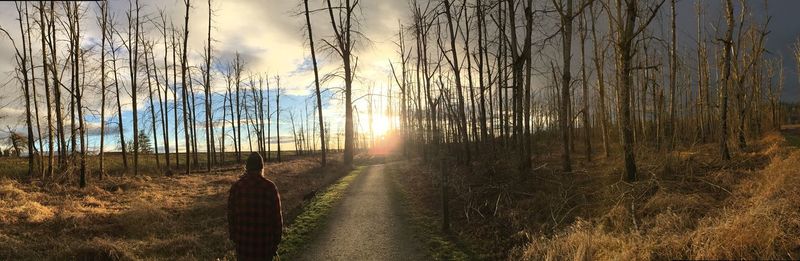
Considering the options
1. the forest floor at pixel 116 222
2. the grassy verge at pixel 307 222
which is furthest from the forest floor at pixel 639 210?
the forest floor at pixel 116 222

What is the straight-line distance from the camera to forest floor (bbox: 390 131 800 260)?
4863 millimetres

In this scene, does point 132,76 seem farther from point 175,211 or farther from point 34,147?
point 175,211

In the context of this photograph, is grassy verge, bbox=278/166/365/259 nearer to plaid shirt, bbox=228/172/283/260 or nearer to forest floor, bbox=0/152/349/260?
forest floor, bbox=0/152/349/260

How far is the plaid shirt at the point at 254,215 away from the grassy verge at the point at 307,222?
2.33 metres

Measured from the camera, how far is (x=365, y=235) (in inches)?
353

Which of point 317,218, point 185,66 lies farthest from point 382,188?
point 185,66

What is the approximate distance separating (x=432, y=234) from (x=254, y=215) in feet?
15.3

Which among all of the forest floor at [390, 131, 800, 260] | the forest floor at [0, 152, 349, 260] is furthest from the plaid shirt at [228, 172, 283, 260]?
the forest floor at [390, 131, 800, 260]

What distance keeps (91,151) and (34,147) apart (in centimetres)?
864

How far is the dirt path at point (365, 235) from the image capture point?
25.1 ft

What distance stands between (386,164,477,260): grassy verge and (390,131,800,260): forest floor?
0.48ft

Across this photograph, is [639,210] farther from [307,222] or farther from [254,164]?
[307,222]

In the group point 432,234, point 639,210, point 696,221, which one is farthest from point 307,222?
point 696,221

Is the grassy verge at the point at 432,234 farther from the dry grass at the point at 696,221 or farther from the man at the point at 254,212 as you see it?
the man at the point at 254,212
